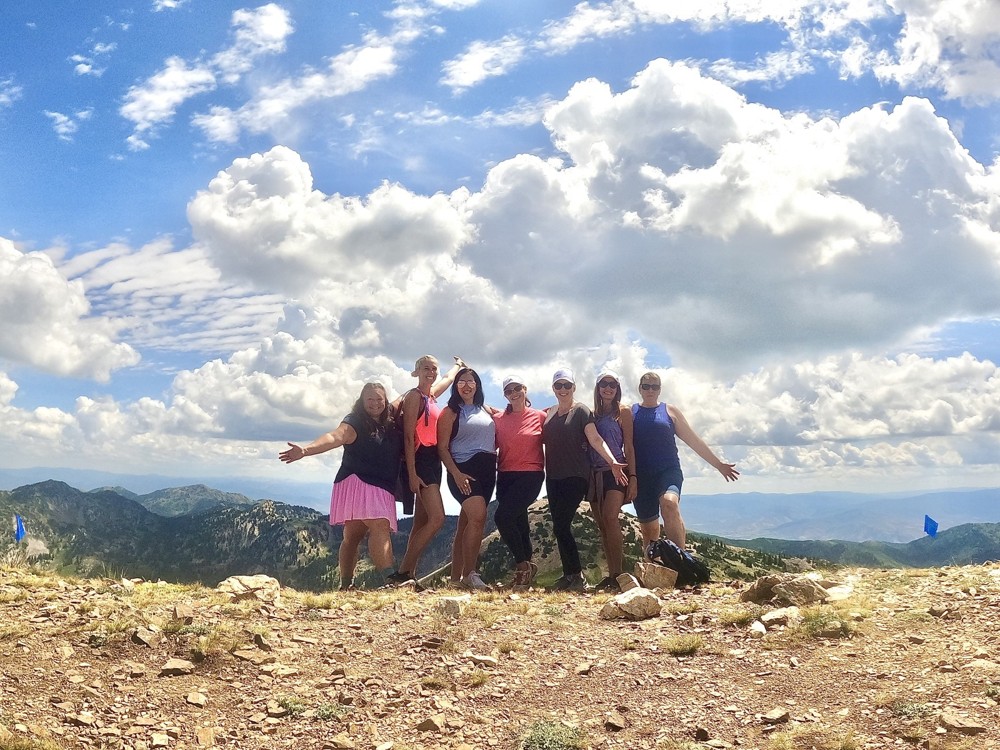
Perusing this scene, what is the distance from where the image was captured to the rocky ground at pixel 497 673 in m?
7.13

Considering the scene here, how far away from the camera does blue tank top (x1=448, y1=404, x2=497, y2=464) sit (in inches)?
506

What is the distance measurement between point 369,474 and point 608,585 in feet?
15.3

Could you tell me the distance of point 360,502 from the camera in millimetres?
12594

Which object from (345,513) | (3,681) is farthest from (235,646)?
(345,513)

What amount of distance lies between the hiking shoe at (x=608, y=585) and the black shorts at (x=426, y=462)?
11.5ft

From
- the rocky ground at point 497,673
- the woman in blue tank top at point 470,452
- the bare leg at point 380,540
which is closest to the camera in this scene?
the rocky ground at point 497,673

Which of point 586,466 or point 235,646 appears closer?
point 235,646

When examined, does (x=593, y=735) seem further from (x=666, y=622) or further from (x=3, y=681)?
(x=3, y=681)

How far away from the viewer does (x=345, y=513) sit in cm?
1269

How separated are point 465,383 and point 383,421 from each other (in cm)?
159

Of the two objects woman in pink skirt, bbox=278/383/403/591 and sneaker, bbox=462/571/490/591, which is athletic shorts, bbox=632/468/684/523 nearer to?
sneaker, bbox=462/571/490/591

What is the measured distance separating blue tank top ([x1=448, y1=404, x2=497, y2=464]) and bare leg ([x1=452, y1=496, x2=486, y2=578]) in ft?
2.58

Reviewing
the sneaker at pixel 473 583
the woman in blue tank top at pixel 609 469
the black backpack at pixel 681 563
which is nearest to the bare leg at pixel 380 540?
the sneaker at pixel 473 583

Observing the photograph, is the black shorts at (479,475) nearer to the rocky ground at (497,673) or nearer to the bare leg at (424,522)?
the bare leg at (424,522)
